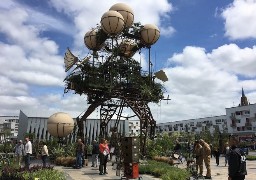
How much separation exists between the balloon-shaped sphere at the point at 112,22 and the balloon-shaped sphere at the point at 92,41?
224 centimetres

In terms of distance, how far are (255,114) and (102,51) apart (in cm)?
7730

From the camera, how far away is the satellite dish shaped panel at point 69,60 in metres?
25.1

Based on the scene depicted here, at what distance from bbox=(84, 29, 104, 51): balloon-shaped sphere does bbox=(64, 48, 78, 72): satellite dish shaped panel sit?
206 cm

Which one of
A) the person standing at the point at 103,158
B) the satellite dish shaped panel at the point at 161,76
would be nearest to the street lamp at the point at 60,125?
the person standing at the point at 103,158

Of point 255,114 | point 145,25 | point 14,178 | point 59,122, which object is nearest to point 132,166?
point 14,178

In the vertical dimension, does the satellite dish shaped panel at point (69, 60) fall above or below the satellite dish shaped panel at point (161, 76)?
above

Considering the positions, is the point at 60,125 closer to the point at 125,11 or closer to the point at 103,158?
the point at 103,158

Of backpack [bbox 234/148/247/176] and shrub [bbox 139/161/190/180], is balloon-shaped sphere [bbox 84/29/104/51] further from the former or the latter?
backpack [bbox 234/148/247/176]

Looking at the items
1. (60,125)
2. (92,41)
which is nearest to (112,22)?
(92,41)

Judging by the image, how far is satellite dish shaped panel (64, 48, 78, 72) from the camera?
989 inches

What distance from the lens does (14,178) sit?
11.8 meters

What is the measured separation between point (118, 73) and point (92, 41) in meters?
3.62

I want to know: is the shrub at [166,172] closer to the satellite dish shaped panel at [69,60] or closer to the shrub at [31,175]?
the shrub at [31,175]

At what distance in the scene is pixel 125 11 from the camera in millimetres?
26234
